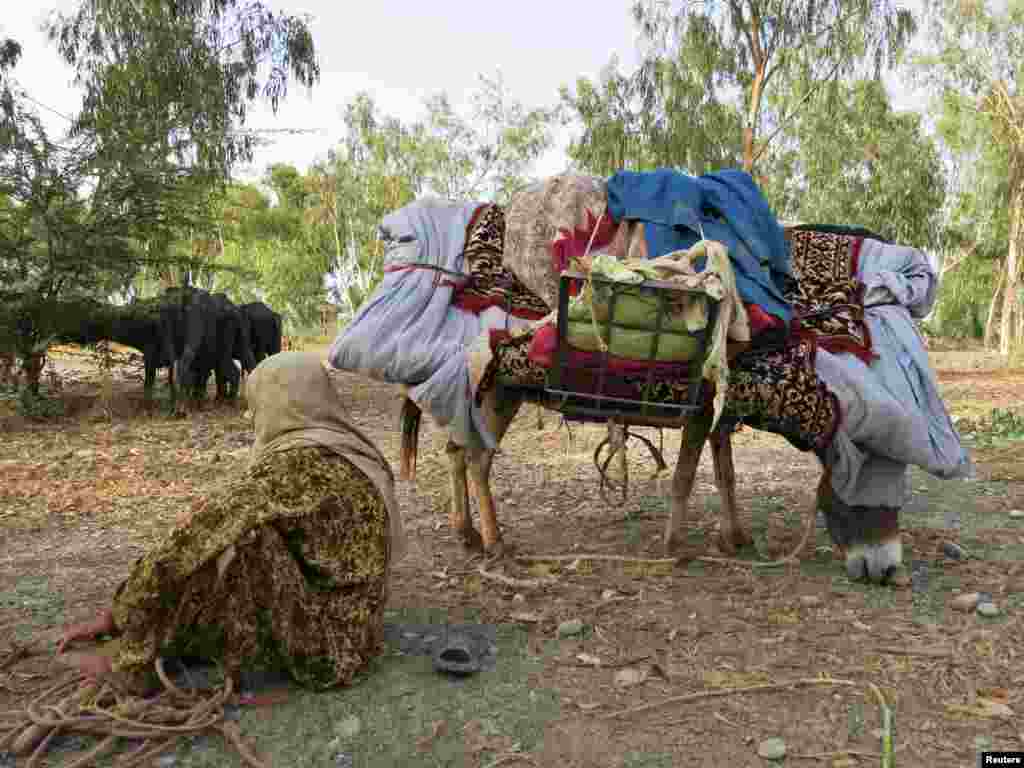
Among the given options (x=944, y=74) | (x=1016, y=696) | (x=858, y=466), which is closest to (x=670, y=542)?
(x=858, y=466)

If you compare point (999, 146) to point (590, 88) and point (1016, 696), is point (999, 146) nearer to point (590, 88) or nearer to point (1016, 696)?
point (590, 88)

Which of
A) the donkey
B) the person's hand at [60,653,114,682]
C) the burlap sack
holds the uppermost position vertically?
the burlap sack

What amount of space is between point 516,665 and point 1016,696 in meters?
1.73

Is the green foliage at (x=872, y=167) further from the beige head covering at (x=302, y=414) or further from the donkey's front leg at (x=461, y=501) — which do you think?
the beige head covering at (x=302, y=414)

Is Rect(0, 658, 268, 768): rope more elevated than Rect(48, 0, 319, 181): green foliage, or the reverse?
Rect(48, 0, 319, 181): green foliage

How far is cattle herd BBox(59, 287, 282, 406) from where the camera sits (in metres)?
11.5

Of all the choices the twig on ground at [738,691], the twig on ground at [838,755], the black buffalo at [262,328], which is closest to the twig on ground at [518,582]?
the twig on ground at [738,691]

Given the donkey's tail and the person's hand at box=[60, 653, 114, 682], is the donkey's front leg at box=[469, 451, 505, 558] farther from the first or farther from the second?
the person's hand at box=[60, 653, 114, 682]

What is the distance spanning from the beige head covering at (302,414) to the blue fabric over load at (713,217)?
1621 millimetres

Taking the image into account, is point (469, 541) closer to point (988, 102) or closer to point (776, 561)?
point (776, 561)

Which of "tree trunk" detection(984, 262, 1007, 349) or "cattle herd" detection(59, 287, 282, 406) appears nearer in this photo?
"cattle herd" detection(59, 287, 282, 406)

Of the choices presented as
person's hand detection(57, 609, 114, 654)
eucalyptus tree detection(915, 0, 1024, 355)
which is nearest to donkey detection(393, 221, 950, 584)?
person's hand detection(57, 609, 114, 654)

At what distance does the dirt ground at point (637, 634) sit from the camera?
2.62 metres

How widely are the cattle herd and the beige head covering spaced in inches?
353
